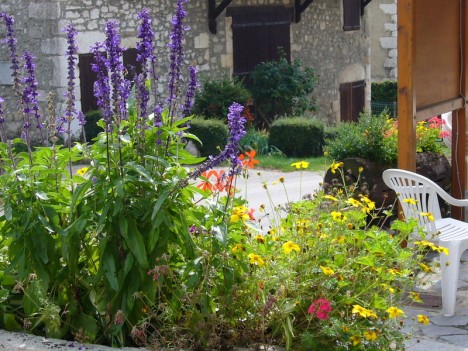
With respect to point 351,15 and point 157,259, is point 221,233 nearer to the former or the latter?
point 157,259

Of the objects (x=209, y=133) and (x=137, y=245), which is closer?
(x=137, y=245)

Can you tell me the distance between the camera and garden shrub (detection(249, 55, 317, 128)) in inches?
694

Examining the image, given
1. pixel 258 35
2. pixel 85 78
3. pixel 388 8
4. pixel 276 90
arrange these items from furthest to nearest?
pixel 388 8 → pixel 258 35 → pixel 276 90 → pixel 85 78

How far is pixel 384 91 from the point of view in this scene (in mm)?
24797

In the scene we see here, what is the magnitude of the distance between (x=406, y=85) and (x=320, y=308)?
3.68m

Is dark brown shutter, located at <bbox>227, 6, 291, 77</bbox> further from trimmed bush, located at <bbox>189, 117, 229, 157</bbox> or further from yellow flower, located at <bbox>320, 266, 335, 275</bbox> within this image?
yellow flower, located at <bbox>320, 266, 335, 275</bbox>

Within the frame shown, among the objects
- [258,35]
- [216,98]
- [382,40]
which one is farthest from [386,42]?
[216,98]

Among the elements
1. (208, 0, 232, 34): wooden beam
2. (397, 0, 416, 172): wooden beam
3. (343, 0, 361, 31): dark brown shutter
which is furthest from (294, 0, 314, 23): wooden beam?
(397, 0, 416, 172): wooden beam

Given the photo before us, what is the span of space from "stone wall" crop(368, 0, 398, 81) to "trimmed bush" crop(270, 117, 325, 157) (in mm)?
10518

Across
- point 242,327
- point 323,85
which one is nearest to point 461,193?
point 242,327

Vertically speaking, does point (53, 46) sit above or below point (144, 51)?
above

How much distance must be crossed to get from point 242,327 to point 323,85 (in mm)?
16319

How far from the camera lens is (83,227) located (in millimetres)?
3842

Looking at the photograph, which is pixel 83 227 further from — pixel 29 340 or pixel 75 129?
pixel 75 129
